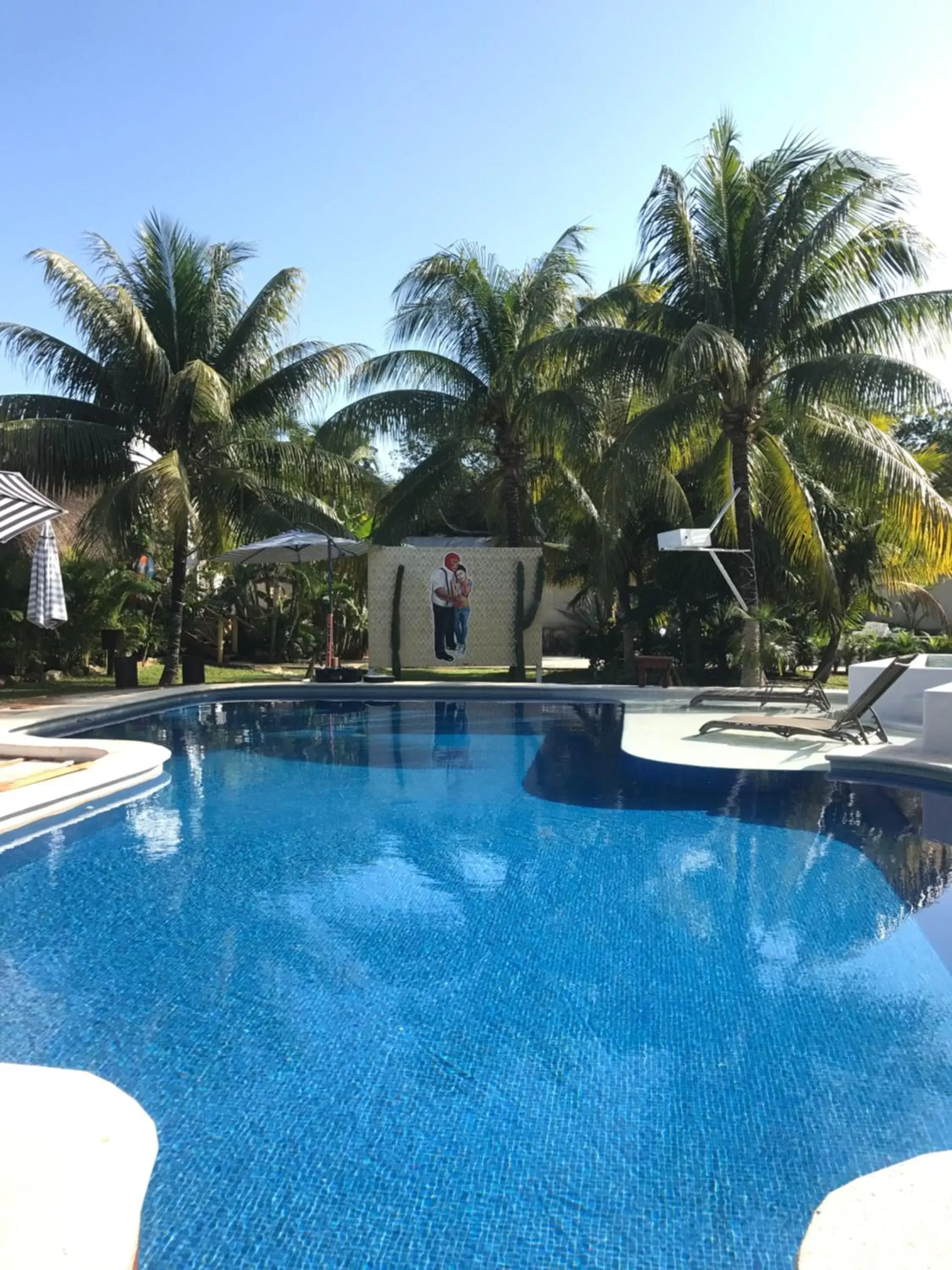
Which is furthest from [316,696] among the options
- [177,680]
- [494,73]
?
[494,73]

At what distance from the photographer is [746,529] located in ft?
49.3

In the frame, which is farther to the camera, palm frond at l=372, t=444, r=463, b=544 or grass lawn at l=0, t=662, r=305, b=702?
palm frond at l=372, t=444, r=463, b=544

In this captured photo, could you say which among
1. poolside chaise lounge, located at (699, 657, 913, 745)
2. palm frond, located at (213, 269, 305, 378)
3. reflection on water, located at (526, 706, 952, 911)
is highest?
palm frond, located at (213, 269, 305, 378)

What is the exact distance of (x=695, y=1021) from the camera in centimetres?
396

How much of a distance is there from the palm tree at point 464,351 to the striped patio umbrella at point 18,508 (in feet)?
25.1

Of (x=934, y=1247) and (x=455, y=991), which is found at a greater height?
(x=934, y=1247)

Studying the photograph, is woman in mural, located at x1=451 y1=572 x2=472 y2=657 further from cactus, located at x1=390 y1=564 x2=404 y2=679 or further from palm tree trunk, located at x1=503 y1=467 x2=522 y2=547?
palm tree trunk, located at x1=503 y1=467 x2=522 y2=547

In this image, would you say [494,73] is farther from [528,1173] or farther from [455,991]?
[528,1173]

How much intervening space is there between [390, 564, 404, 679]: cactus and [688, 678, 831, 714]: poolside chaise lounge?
22.1 feet

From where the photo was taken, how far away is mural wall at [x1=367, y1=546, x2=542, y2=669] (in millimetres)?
18188

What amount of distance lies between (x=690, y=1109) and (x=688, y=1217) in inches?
23.1

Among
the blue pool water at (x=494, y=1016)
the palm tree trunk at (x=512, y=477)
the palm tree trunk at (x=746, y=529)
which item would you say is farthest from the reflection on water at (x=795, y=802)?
the palm tree trunk at (x=512, y=477)

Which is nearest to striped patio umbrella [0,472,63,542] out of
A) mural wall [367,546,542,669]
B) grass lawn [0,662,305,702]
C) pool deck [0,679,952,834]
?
pool deck [0,679,952,834]

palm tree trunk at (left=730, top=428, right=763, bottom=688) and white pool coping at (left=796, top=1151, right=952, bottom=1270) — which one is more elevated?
palm tree trunk at (left=730, top=428, right=763, bottom=688)
